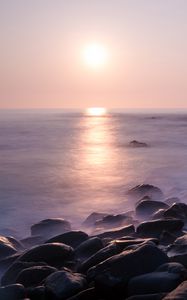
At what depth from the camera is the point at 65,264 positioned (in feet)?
20.0

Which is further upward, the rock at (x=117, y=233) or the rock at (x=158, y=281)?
the rock at (x=117, y=233)

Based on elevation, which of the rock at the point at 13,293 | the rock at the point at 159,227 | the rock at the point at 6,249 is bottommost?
the rock at the point at 13,293

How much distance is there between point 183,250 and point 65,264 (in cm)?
159

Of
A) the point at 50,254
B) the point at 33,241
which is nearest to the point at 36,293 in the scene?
the point at 50,254

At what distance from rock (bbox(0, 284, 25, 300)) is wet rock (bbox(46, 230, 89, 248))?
1.93 metres

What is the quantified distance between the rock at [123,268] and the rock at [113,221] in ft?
13.6

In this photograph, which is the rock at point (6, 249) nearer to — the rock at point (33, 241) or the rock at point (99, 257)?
the rock at point (33, 241)

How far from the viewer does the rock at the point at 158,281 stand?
451 cm

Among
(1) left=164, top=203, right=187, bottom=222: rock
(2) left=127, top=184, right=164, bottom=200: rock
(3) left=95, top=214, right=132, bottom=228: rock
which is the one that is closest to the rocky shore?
(1) left=164, top=203, right=187, bottom=222: rock

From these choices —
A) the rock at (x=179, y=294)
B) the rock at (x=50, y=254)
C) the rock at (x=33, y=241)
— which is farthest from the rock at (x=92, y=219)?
the rock at (x=179, y=294)

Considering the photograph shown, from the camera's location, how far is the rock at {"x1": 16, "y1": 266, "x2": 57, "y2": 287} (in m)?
5.40

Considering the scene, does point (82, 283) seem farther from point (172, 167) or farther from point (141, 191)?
point (172, 167)

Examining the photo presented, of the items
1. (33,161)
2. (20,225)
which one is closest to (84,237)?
(20,225)

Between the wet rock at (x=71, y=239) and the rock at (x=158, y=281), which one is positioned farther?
the wet rock at (x=71, y=239)
